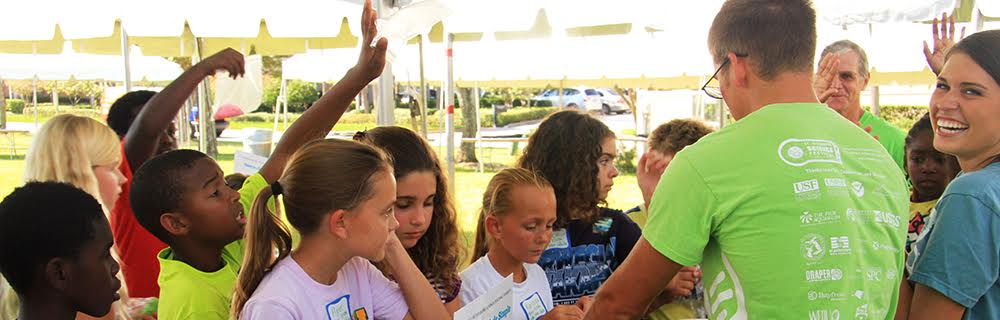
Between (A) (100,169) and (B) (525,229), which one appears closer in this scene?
(B) (525,229)

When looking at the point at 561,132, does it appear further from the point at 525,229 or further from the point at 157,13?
the point at 157,13

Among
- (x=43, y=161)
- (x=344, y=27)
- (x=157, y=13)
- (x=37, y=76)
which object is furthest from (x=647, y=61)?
(x=37, y=76)

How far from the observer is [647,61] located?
35.4 ft

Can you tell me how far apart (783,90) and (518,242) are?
105 centimetres

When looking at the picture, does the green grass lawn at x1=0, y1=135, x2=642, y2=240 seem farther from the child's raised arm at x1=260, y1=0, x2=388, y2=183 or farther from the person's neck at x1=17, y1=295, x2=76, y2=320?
the person's neck at x1=17, y1=295, x2=76, y2=320

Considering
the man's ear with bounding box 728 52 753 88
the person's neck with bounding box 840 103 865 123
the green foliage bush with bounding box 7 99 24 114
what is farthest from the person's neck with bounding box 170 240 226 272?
the green foliage bush with bounding box 7 99 24 114

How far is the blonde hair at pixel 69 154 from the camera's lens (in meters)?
2.60

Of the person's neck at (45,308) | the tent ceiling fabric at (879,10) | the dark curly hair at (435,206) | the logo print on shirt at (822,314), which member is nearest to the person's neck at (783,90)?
the logo print on shirt at (822,314)

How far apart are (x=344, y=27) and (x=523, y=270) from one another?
438cm

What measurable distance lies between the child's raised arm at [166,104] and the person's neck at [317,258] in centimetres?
147

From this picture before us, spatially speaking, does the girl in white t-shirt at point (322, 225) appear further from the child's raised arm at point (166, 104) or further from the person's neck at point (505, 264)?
the child's raised arm at point (166, 104)

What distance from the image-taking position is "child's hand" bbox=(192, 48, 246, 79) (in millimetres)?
3029

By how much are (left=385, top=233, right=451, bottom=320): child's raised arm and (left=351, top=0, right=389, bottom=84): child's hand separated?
0.58m

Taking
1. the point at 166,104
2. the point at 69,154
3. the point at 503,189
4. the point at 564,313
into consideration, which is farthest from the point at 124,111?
the point at 564,313
